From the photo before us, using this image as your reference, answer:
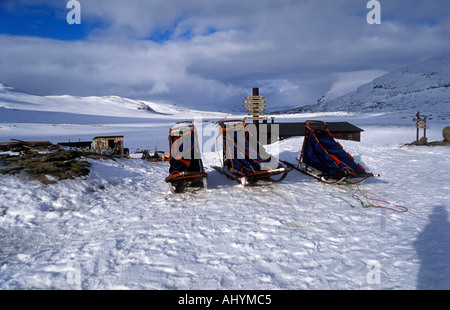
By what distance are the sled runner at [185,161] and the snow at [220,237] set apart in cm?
47

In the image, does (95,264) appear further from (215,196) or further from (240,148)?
(240,148)

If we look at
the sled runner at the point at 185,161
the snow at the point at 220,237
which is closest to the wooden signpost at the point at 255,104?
the sled runner at the point at 185,161

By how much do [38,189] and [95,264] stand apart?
3.84 metres

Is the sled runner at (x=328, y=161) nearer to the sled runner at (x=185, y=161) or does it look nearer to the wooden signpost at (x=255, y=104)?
the sled runner at (x=185, y=161)

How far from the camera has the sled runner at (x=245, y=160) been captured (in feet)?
25.1

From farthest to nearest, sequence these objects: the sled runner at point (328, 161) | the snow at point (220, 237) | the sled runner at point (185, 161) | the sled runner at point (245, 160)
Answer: the sled runner at point (328, 161), the sled runner at point (245, 160), the sled runner at point (185, 161), the snow at point (220, 237)

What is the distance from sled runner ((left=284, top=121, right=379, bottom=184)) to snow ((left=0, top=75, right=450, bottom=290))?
416 mm

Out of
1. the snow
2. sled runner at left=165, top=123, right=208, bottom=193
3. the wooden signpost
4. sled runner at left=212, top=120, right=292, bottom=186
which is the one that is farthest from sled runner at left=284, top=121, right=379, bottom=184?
the wooden signpost

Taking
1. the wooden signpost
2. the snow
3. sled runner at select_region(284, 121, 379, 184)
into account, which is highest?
the wooden signpost

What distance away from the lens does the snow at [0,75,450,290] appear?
3.63 metres

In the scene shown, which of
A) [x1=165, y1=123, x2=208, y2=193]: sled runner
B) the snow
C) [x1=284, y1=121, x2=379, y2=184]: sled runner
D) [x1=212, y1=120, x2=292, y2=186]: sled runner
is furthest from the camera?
[x1=284, y1=121, x2=379, y2=184]: sled runner

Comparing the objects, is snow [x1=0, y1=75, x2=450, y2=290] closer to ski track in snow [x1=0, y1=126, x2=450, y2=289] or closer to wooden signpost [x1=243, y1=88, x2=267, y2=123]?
ski track in snow [x1=0, y1=126, x2=450, y2=289]
